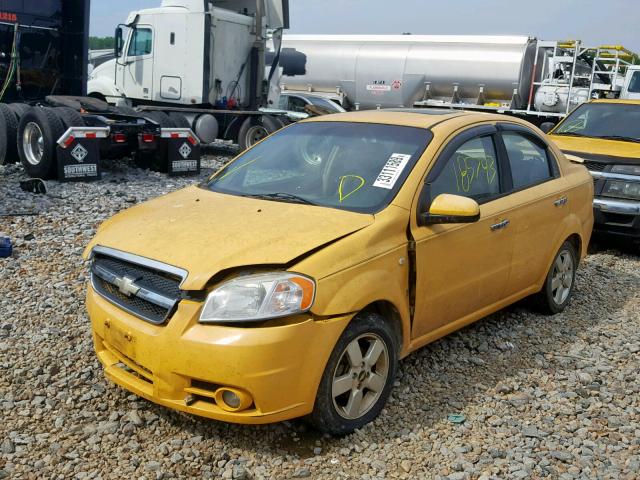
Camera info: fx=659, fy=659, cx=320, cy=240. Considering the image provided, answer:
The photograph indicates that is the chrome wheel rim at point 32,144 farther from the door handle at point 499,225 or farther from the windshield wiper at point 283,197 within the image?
the door handle at point 499,225

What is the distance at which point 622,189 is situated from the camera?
24.8 feet

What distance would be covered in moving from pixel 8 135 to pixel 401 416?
8.86m

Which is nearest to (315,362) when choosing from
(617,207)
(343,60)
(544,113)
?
(617,207)

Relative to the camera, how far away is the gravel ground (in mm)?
3211

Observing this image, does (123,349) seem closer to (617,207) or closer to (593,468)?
(593,468)

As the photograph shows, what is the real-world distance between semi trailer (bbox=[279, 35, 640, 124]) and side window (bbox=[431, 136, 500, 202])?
44.8ft

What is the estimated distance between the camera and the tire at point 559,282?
5.31 metres

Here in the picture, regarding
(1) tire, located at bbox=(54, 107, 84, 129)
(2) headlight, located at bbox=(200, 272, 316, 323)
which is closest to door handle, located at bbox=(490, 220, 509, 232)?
(2) headlight, located at bbox=(200, 272, 316, 323)

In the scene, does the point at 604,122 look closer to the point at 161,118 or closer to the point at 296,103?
the point at 161,118

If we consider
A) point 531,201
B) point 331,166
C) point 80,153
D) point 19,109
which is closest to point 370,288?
point 331,166

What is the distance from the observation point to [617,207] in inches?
296

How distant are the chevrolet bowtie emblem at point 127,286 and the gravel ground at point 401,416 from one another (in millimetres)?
698

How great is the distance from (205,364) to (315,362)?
51 centimetres

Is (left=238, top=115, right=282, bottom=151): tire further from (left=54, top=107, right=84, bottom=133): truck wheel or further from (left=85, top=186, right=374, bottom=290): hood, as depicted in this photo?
(left=85, top=186, right=374, bottom=290): hood
